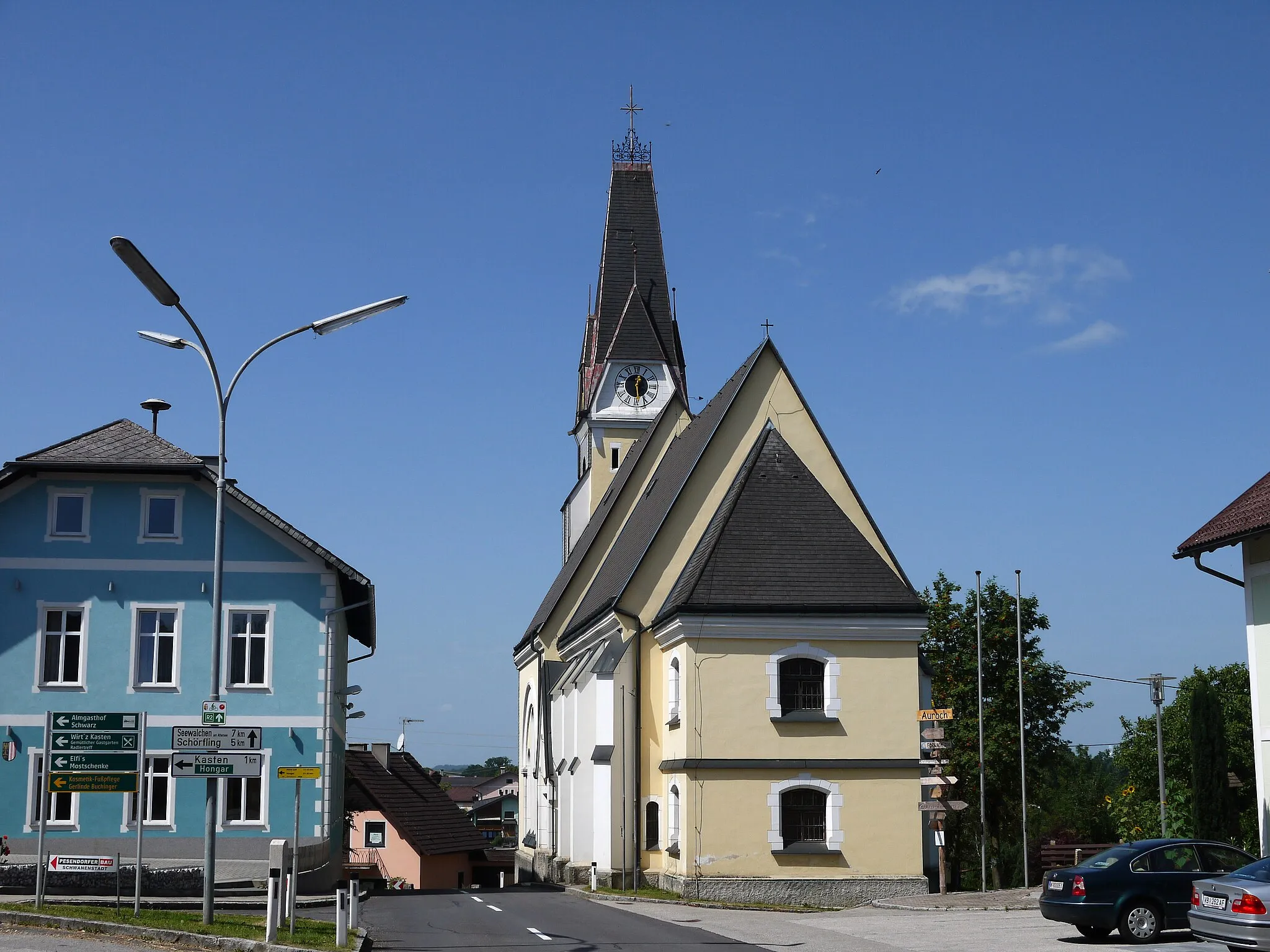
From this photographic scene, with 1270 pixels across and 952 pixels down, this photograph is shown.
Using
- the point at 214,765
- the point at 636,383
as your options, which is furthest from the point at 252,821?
the point at 636,383

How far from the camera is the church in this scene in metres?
28.6

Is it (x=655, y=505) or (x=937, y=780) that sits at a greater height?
(x=655, y=505)

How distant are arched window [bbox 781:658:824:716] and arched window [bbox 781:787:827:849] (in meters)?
1.70

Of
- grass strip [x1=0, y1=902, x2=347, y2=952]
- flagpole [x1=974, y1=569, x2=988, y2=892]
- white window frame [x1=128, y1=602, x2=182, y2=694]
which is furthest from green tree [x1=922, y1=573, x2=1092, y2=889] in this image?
grass strip [x1=0, y1=902, x2=347, y2=952]

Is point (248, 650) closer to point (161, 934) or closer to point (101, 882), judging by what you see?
point (101, 882)

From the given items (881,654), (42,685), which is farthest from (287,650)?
(881,654)

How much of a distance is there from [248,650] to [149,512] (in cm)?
362

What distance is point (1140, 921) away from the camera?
1773cm

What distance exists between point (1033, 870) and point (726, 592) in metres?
37.5

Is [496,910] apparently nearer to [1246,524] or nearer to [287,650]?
[287,650]

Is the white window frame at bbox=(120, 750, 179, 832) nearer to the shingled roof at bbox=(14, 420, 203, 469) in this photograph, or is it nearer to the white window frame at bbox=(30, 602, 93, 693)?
the white window frame at bbox=(30, 602, 93, 693)

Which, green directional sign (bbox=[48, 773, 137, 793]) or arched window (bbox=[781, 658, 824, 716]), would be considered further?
arched window (bbox=[781, 658, 824, 716])

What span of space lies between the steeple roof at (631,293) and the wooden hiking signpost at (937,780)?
27858 mm

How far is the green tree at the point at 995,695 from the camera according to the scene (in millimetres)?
50938
